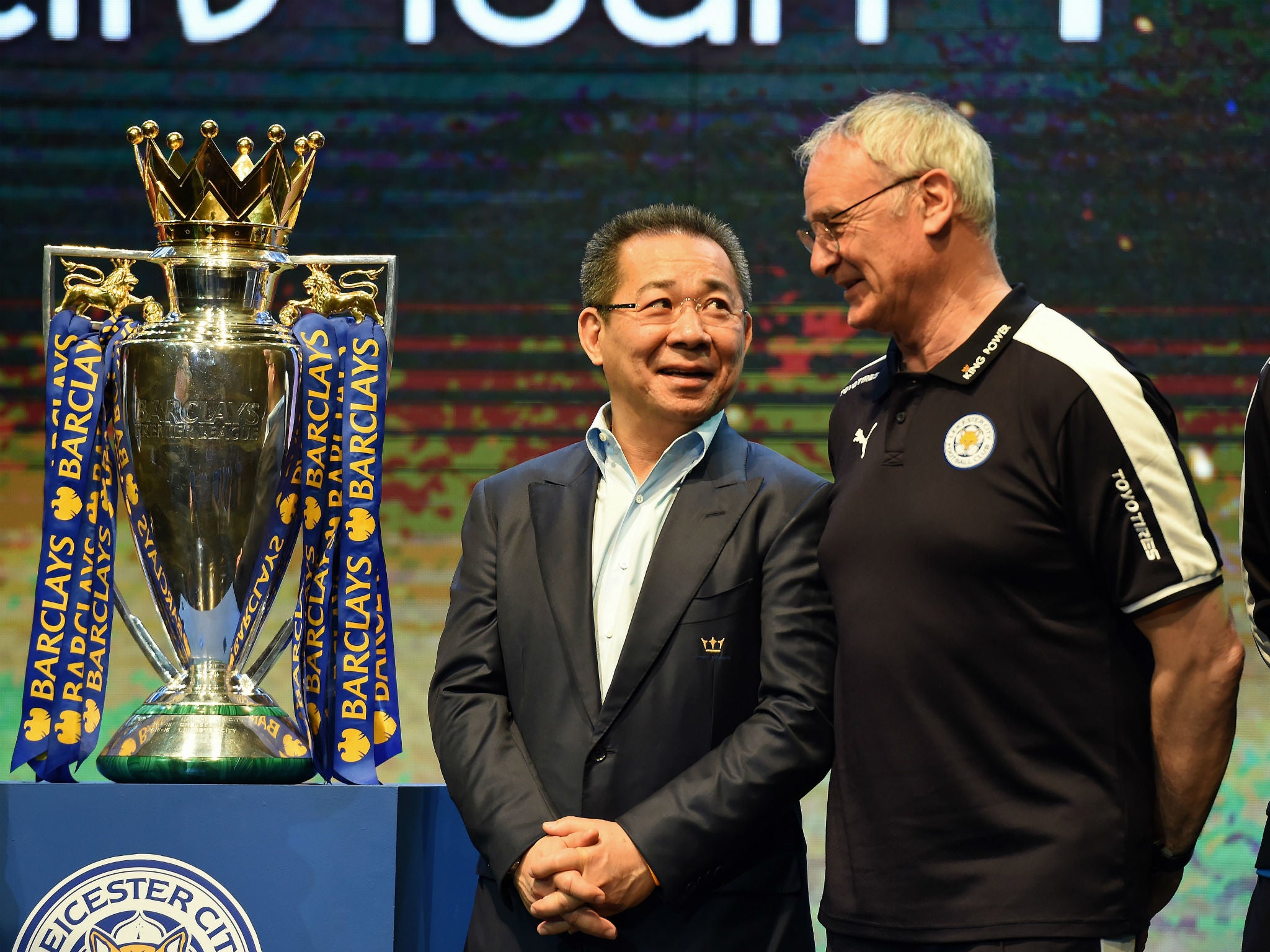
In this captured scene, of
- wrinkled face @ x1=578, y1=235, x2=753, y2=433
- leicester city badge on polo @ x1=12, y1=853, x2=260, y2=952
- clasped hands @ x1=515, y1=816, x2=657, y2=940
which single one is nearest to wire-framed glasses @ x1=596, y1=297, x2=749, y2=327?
wrinkled face @ x1=578, y1=235, x2=753, y2=433

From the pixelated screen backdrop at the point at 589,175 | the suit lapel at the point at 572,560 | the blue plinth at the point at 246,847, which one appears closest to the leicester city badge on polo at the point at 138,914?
the blue plinth at the point at 246,847

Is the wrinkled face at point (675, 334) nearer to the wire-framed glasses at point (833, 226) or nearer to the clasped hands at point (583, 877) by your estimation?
the wire-framed glasses at point (833, 226)

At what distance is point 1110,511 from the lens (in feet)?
5.05

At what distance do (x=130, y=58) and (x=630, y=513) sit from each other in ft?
7.70

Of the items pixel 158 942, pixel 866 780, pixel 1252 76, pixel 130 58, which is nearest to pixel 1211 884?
pixel 1252 76

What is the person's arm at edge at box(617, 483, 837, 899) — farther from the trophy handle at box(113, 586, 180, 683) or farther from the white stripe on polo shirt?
the trophy handle at box(113, 586, 180, 683)

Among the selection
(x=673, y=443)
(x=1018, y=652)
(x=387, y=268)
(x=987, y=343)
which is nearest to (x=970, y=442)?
(x=987, y=343)

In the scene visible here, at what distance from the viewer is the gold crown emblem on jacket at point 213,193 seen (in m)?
2.04

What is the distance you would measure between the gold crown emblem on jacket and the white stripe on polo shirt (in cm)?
108

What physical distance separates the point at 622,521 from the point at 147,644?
697 millimetres

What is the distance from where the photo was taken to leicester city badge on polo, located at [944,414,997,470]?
160cm

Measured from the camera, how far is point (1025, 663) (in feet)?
5.12

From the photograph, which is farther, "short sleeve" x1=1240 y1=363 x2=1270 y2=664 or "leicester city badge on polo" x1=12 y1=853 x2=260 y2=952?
"leicester city badge on polo" x1=12 y1=853 x2=260 y2=952

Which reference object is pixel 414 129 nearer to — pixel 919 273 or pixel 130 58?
pixel 130 58
